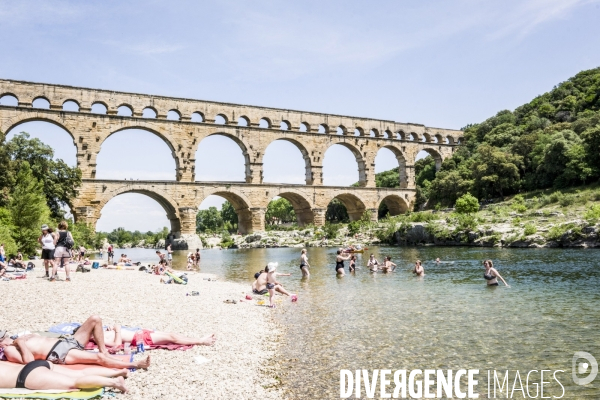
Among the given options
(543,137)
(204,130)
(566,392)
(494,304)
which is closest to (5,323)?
(566,392)

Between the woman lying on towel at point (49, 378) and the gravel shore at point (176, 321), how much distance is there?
0.86 ft

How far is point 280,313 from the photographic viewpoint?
Result: 9438mm

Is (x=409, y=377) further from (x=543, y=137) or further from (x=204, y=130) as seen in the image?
(x=543, y=137)

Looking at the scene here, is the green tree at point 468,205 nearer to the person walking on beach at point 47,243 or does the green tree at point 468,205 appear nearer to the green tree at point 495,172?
the green tree at point 495,172

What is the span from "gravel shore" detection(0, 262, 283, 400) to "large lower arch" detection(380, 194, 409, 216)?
38449 mm

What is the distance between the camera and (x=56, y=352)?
4.71 metres

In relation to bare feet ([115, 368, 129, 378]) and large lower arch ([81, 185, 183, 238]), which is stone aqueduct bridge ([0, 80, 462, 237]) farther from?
bare feet ([115, 368, 129, 378])

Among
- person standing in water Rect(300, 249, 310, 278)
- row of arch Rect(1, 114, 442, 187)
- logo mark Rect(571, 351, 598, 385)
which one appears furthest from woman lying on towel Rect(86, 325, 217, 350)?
row of arch Rect(1, 114, 442, 187)

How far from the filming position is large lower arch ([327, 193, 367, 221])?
46409 mm

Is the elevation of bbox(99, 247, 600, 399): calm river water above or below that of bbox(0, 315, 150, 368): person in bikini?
below

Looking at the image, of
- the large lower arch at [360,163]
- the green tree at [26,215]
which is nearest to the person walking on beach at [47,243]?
the green tree at [26,215]

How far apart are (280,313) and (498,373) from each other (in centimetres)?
489

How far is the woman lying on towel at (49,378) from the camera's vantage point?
13.8 ft

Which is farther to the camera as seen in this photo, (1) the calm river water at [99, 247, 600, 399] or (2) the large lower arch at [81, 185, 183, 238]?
(2) the large lower arch at [81, 185, 183, 238]
